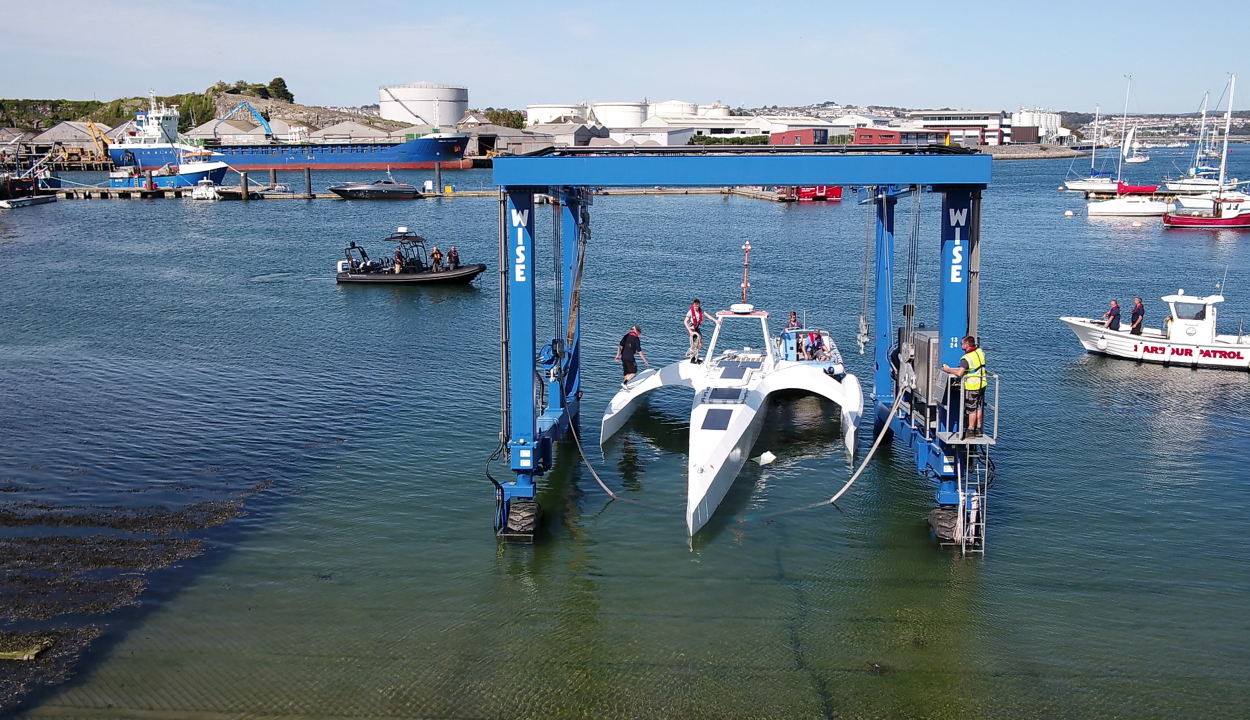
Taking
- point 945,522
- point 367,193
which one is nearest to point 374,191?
point 367,193

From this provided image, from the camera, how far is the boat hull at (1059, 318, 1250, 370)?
78.6 feet

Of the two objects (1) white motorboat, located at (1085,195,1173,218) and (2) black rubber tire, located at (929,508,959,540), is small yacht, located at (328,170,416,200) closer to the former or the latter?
(1) white motorboat, located at (1085,195,1173,218)

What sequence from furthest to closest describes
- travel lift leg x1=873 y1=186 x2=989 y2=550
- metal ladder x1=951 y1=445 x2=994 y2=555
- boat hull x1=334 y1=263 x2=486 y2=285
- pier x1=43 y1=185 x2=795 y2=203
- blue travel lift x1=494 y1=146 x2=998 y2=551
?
pier x1=43 y1=185 x2=795 y2=203, boat hull x1=334 y1=263 x2=486 y2=285, metal ladder x1=951 y1=445 x2=994 y2=555, travel lift leg x1=873 y1=186 x2=989 y2=550, blue travel lift x1=494 y1=146 x2=998 y2=551

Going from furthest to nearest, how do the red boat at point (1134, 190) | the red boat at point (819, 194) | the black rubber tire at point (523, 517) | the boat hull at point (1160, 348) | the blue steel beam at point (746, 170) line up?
the red boat at point (819, 194) → the red boat at point (1134, 190) → the boat hull at point (1160, 348) → the black rubber tire at point (523, 517) → the blue steel beam at point (746, 170)

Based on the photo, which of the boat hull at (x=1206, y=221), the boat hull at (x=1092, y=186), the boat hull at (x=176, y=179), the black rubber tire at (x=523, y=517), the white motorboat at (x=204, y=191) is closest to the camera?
the black rubber tire at (x=523, y=517)

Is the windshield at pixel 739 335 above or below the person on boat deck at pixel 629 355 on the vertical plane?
below

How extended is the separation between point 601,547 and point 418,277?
25540 millimetres

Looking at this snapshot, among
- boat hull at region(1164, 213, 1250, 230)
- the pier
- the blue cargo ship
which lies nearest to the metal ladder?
boat hull at region(1164, 213, 1250, 230)

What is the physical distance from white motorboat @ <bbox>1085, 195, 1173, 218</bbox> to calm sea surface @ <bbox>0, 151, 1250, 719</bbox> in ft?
126

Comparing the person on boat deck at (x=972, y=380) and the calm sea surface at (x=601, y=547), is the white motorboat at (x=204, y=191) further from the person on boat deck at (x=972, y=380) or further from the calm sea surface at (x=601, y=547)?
the person on boat deck at (x=972, y=380)

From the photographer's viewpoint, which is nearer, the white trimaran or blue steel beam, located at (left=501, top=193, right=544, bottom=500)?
blue steel beam, located at (left=501, top=193, right=544, bottom=500)

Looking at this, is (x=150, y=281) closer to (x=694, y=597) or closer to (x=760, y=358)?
(x=760, y=358)

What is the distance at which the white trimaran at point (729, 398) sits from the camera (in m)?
14.6

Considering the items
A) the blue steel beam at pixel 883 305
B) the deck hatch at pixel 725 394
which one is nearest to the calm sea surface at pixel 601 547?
the blue steel beam at pixel 883 305
